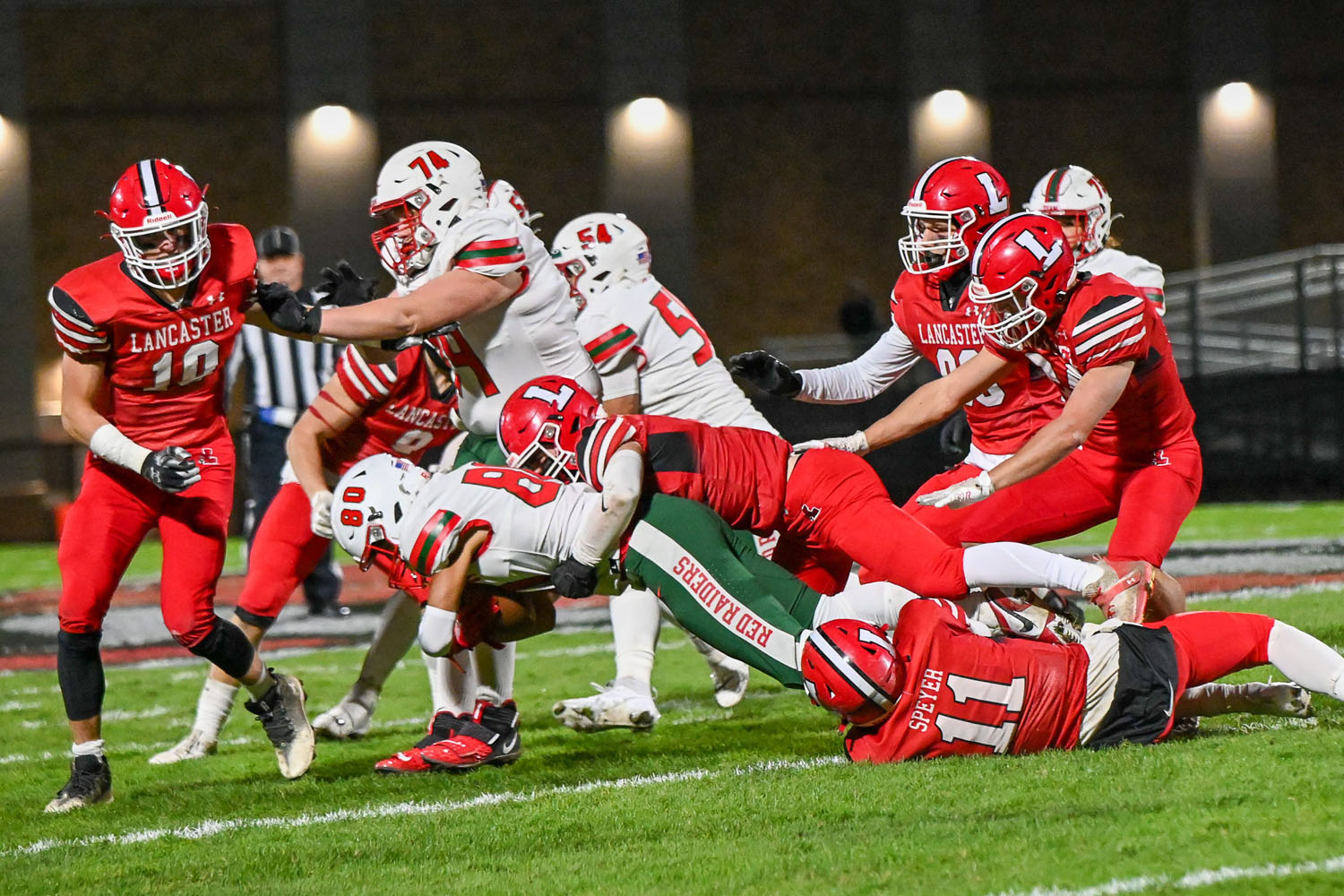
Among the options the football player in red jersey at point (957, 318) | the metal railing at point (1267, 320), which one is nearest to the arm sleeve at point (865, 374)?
the football player in red jersey at point (957, 318)

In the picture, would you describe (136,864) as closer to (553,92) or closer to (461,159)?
(461,159)

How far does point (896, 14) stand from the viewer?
1853cm

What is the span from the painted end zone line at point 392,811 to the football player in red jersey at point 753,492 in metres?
0.50

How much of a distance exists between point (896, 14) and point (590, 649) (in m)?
13.2

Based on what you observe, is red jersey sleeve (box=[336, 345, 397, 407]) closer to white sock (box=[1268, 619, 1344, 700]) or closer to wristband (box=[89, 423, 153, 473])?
wristband (box=[89, 423, 153, 473])

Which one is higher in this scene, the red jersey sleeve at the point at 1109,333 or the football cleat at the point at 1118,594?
the red jersey sleeve at the point at 1109,333

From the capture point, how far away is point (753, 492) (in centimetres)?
432

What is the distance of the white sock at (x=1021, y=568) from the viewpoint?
157 inches

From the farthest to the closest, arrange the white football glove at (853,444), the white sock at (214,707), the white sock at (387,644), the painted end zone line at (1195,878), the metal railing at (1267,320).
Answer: the metal railing at (1267,320) < the white sock at (387,644) < the white sock at (214,707) < the white football glove at (853,444) < the painted end zone line at (1195,878)

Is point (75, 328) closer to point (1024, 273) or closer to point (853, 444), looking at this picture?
point (853, 444)

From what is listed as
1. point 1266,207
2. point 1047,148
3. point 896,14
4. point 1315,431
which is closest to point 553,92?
point 896,14

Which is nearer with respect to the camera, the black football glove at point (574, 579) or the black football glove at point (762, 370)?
the black football glove at point (574, 579)

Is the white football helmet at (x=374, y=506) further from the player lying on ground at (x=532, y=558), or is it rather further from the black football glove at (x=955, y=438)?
the black football glove at (x=955, y=438)

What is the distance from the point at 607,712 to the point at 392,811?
0.96 metres
